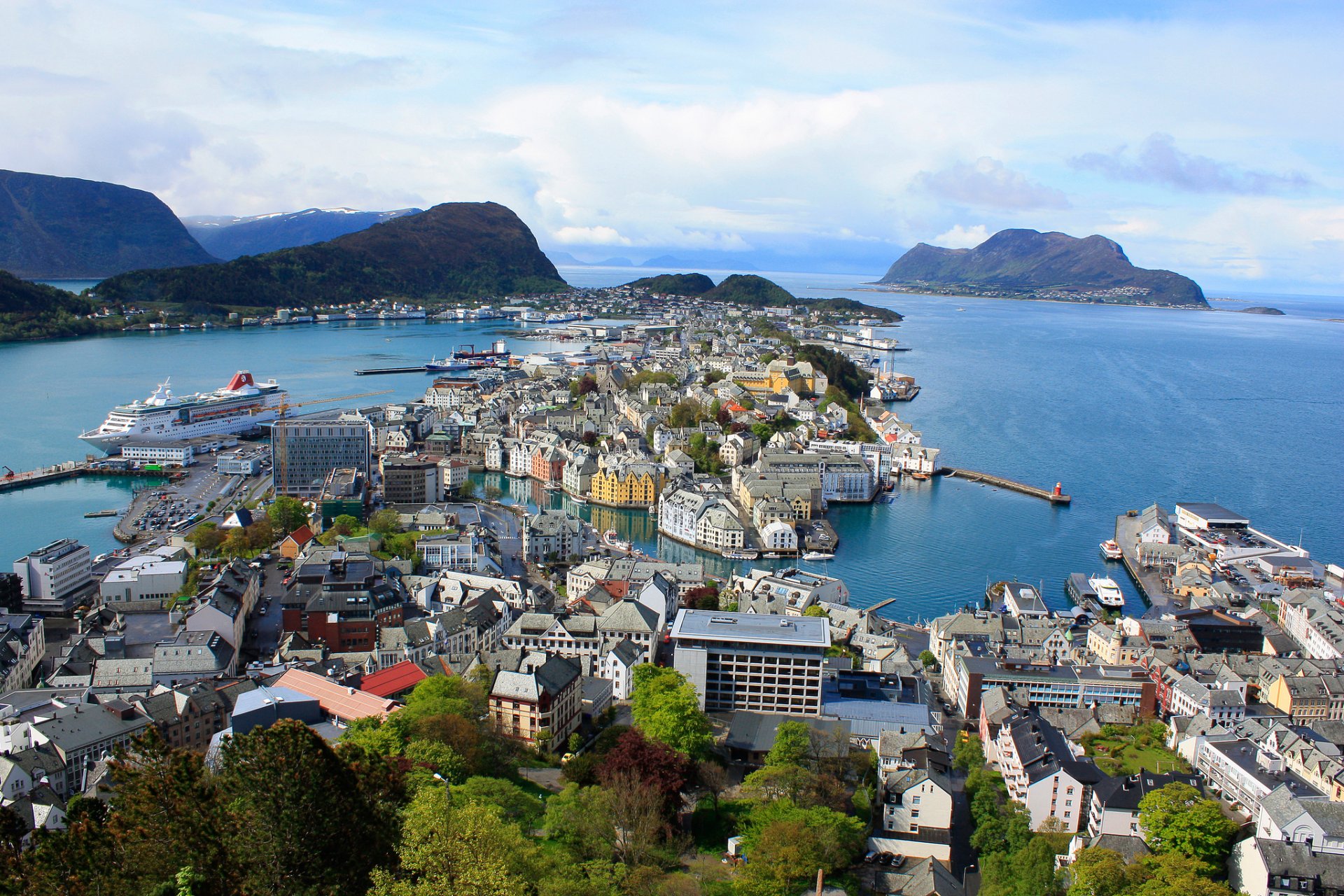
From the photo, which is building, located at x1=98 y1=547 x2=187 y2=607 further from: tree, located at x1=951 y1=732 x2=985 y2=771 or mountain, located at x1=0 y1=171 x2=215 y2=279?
mountain, located at x1=0 y1=171 x2=215 y2=279

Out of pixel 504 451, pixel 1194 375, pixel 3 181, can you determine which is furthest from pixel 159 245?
pixel 1194 375

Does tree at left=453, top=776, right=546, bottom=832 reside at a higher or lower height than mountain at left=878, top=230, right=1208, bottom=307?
lower

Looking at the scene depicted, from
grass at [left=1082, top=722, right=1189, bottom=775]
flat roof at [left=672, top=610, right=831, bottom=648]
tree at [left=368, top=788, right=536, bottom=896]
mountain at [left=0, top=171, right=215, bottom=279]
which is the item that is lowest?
grass at [left=1082, top=722, right=1189, bottom=775]

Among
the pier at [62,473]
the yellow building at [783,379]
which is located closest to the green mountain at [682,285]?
the yellow building at [783,379]

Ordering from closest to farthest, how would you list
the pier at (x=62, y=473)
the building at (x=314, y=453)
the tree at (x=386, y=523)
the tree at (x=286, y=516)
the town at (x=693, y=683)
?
1. the town at (x=693, y=683)
2. the tree at (x=386, y=523)
3. the tree at (x=286, y=516)
4. the building at (x=314, y=453)
5. the pier at (x=62, y=473)

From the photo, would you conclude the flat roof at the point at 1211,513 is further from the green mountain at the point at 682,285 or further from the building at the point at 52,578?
the green mountain at the point at 682,285

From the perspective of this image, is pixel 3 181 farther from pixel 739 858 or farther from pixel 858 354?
pixel 739 858

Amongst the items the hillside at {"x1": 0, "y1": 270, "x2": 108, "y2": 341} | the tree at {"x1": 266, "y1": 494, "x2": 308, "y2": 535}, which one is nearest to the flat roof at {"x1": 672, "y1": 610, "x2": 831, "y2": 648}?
the tree at {"x1": 266, "y1": 494, "x2": 308, "y2": 535}
